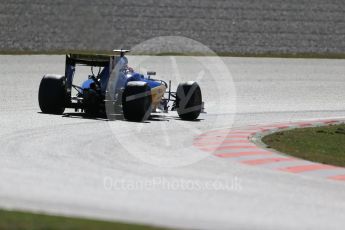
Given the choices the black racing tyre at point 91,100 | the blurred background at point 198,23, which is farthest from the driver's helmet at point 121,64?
the blurred background at point 198,23

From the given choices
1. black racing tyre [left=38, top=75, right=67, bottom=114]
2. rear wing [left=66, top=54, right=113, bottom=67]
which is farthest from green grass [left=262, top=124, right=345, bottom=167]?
black racing tyre [left=38, top=75, right=67, bottom=114]

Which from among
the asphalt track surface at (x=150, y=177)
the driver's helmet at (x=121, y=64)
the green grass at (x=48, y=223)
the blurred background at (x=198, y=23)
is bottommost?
the asphalt track surface at (x=150, y=177)

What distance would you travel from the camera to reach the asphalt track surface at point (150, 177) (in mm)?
9539

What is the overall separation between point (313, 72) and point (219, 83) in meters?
5.23

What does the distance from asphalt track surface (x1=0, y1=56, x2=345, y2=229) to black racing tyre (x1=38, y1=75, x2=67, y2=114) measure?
410 mm

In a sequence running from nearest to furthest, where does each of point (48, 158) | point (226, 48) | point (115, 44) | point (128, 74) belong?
point (48, 158) < point (128, 74) < point (115, 44) < point (226, 48)

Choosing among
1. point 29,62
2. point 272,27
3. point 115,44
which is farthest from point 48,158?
point 272,27

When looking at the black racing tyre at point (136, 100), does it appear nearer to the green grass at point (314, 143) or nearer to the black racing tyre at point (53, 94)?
the black racing tyre at point (53, 94)

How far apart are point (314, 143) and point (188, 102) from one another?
4.35m

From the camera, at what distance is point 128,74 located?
64.5ft

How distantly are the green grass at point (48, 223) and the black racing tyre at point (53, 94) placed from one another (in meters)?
10.5

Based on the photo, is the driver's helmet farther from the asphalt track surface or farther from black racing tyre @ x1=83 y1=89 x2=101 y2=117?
the asphalt track surface

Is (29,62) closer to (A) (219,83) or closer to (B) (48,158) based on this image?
(A) (219,83)

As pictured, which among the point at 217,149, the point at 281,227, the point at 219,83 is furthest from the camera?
the point at 219,83
